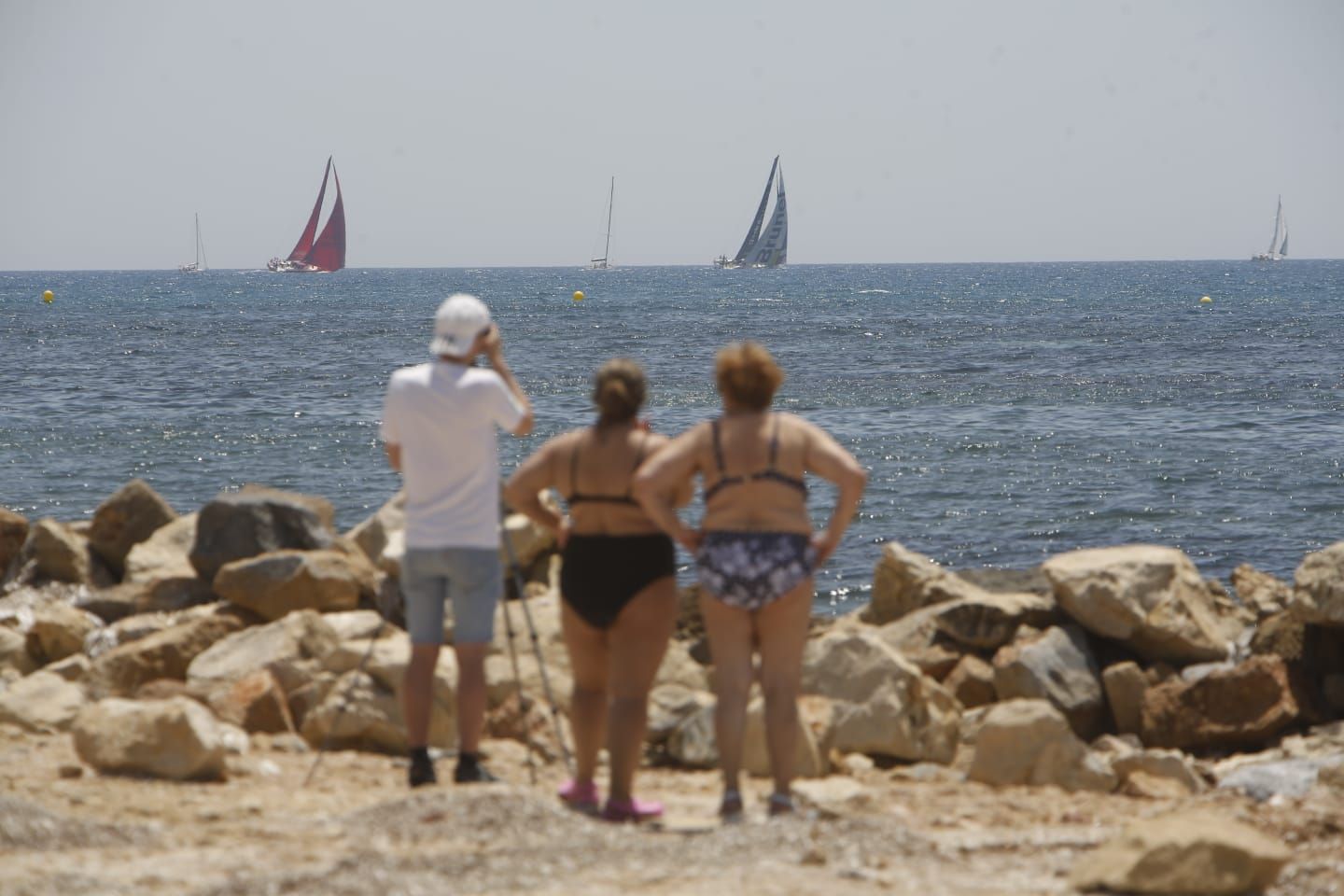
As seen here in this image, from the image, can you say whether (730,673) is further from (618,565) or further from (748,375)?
(748,375)

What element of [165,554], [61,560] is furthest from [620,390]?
[61,560]

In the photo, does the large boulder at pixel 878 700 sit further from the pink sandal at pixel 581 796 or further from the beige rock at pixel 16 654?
the beige rock at pixel 16 654

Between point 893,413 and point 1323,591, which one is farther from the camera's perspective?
point 893,413

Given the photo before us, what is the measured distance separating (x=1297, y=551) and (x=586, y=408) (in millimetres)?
14714

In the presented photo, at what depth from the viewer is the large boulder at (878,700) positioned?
6.45 meters

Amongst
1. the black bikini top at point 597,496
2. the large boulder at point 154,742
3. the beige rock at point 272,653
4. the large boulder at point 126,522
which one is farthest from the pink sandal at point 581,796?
the large boulder at point 126,522

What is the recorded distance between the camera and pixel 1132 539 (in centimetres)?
1566

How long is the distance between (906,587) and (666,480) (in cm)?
446

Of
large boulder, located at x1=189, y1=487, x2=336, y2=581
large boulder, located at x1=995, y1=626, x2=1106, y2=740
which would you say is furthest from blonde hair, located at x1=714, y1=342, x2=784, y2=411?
large boulder, located at x1=189, y1=487, x2=336, y2=581

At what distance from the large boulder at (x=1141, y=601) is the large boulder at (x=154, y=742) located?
14.5 feet

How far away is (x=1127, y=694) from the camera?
7.71 metres

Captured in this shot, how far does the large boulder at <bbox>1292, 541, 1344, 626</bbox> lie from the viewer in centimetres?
772

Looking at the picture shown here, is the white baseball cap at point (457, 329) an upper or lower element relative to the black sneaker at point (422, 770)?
upper

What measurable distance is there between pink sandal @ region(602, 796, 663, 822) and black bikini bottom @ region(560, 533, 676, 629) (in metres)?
0.58
